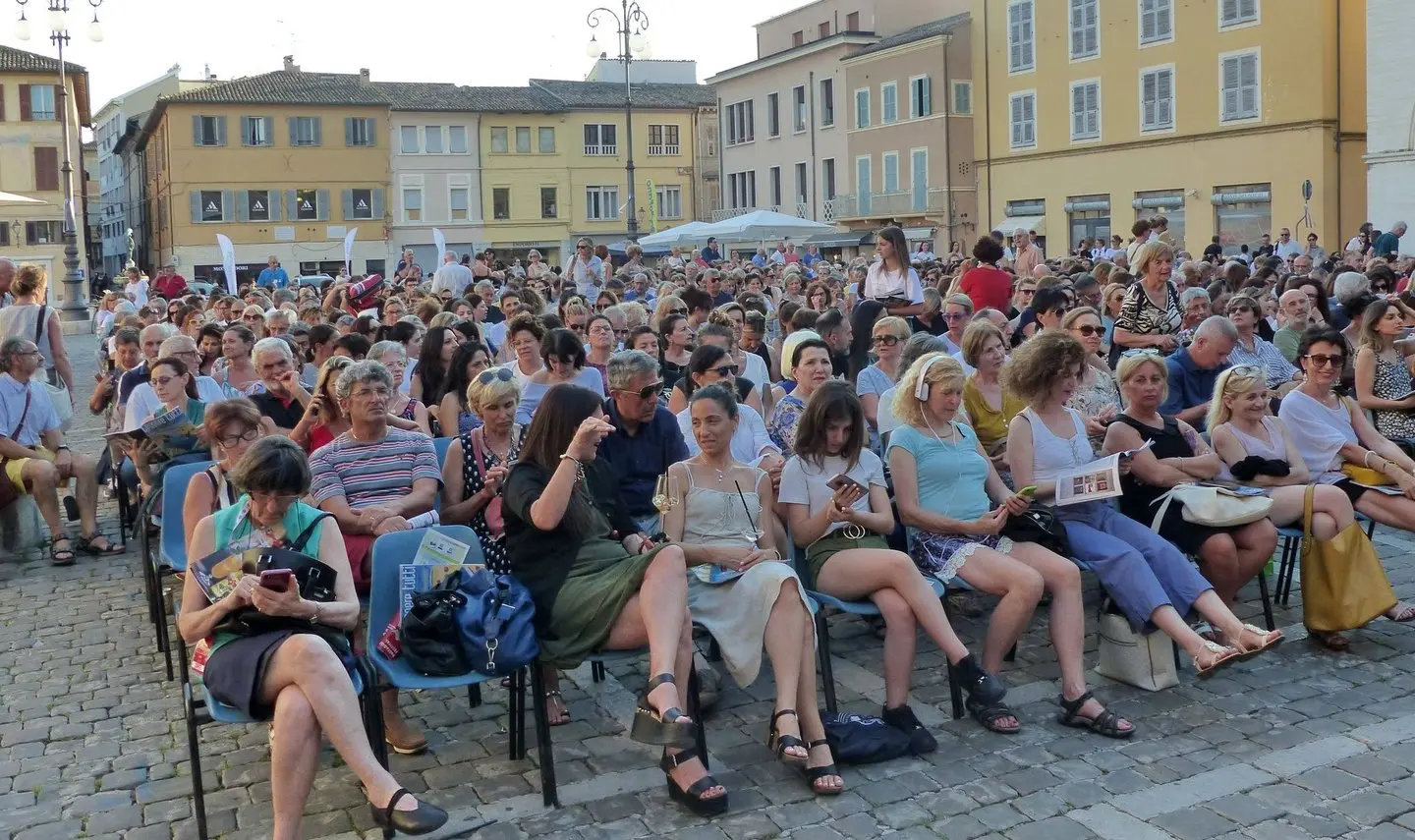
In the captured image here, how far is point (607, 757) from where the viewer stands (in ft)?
16.5

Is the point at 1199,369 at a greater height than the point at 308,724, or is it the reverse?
the point at 1199,369

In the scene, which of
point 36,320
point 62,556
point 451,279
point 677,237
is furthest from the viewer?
point 677,237

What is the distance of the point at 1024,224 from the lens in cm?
4269

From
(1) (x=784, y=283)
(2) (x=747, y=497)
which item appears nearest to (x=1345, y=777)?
(2) (x=747, y=497)

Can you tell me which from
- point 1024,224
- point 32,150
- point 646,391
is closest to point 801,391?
point 646,391

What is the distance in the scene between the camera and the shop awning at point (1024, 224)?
137ft

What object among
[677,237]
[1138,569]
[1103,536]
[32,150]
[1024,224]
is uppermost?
[32,150]

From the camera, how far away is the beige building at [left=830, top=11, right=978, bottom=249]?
44.5 m

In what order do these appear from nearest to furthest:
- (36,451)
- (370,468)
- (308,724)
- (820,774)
A: 1. (308,724)
2. (820,774)
3. (370,468)
4. (36,451)

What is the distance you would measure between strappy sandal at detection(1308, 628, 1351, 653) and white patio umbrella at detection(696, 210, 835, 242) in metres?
20.9

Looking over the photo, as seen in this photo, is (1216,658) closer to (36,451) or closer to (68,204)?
(36,451)

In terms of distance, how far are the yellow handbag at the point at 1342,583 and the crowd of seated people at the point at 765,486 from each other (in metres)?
0.08

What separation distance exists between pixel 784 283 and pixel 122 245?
7311 cm

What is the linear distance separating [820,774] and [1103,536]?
1.79 meters
